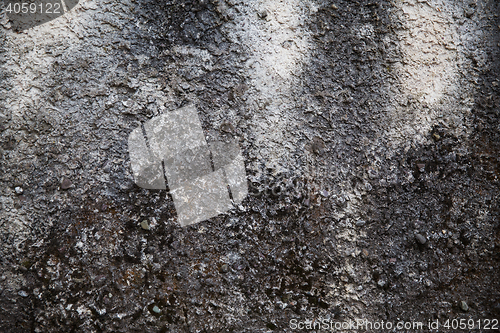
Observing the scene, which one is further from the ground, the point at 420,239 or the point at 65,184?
the point at 65,184

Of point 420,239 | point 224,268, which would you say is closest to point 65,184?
point 224,268

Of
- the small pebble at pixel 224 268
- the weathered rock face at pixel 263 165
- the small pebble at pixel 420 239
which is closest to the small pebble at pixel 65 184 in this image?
the weathered rock face at pixel 263 165

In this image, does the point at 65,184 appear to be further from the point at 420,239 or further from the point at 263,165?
the point at 420,239

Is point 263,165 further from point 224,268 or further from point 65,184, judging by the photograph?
point 65,184

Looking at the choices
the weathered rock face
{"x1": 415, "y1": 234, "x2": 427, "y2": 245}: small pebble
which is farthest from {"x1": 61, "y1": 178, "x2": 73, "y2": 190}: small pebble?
{"x1": 415, "y1": 234, "x2": 427, "y2": 245}: small pebble

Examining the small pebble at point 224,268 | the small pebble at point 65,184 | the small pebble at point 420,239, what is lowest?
the small pebble at point 224,268

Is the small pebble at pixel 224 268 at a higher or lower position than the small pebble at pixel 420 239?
lower

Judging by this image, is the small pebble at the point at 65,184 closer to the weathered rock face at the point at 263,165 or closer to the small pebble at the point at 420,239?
the weathered rock face at the point at 263,165

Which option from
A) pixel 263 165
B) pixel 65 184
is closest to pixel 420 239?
pixel 263 165
